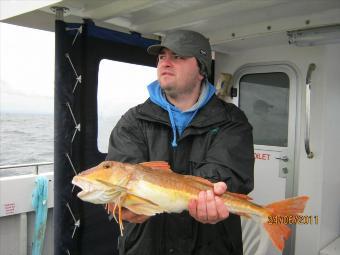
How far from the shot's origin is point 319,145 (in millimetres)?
4117

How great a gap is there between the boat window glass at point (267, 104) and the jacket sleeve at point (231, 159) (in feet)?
7.39

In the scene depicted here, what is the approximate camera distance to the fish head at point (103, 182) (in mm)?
1722

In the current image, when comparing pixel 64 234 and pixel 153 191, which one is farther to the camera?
pixel 64 234

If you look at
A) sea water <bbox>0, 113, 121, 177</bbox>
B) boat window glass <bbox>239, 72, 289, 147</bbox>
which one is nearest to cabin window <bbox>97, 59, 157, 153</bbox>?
boat window glass <bbox>239, 72, 289, 147</bbox>

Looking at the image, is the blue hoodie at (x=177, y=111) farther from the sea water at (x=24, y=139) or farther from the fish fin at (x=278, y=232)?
the sea water at (x=24, y=139)

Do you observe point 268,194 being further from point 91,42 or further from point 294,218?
point 91,42

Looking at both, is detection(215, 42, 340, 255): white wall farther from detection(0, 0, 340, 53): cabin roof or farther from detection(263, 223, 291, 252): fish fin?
detection(263, 223, 291, 252): fish fin

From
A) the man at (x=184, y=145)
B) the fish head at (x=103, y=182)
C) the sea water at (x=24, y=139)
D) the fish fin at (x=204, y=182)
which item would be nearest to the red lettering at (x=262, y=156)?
the man at (x=184, y=145)

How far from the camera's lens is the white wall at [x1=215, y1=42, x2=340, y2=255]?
4090 mm

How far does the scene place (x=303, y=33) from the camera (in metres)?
3.48

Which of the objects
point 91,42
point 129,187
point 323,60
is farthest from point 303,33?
point 129,187

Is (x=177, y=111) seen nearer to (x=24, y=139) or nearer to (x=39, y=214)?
(x=39, y=214)

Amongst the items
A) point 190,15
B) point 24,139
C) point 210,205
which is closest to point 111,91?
point 190,15

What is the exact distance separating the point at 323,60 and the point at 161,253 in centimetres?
296
